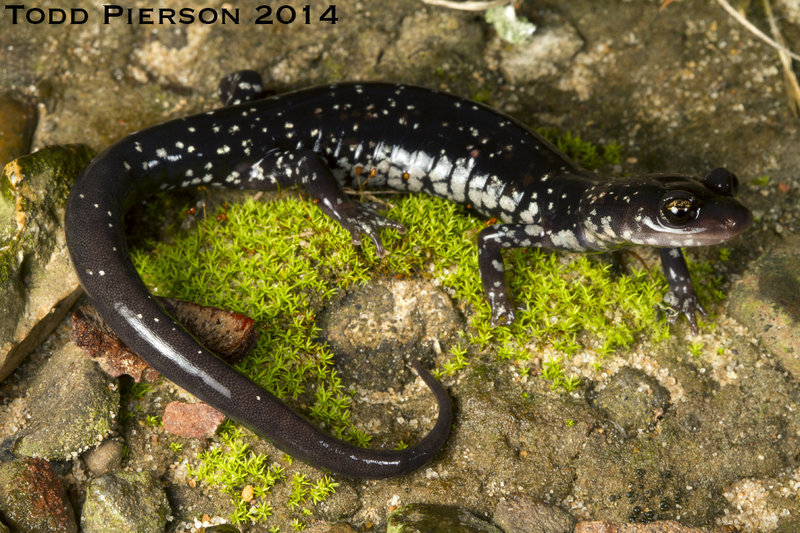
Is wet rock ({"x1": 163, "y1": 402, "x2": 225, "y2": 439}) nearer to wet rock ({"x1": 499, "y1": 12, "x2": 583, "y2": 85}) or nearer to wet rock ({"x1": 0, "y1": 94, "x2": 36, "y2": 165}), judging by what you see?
wet rock ({"x1": 0, "y1": 94, "x2": 36, "y2": 165})

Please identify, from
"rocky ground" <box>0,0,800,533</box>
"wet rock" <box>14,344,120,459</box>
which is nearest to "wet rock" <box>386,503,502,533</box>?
"rocky ground" <box>0,0,800,533</box>

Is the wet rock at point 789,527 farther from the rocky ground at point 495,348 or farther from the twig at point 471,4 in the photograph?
the twig at point 471,4

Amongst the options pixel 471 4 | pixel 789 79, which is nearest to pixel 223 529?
pixel 471 4

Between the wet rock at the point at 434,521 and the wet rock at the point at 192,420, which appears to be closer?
the wet rock at the point at 434,521

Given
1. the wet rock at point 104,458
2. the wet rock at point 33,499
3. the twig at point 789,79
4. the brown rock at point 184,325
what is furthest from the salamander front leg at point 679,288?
the wet rock at point 33,499

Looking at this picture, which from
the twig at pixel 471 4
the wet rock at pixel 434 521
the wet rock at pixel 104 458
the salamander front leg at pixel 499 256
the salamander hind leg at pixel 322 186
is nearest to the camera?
the wet rock at pixel 434 521

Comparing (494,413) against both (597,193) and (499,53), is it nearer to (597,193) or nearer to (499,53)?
(597,193)

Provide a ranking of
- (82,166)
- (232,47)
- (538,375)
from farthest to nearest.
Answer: (232,47) → (82,166) → (538,375)

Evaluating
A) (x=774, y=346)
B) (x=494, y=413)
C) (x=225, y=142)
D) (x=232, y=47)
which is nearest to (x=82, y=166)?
(x=225, y=142)
